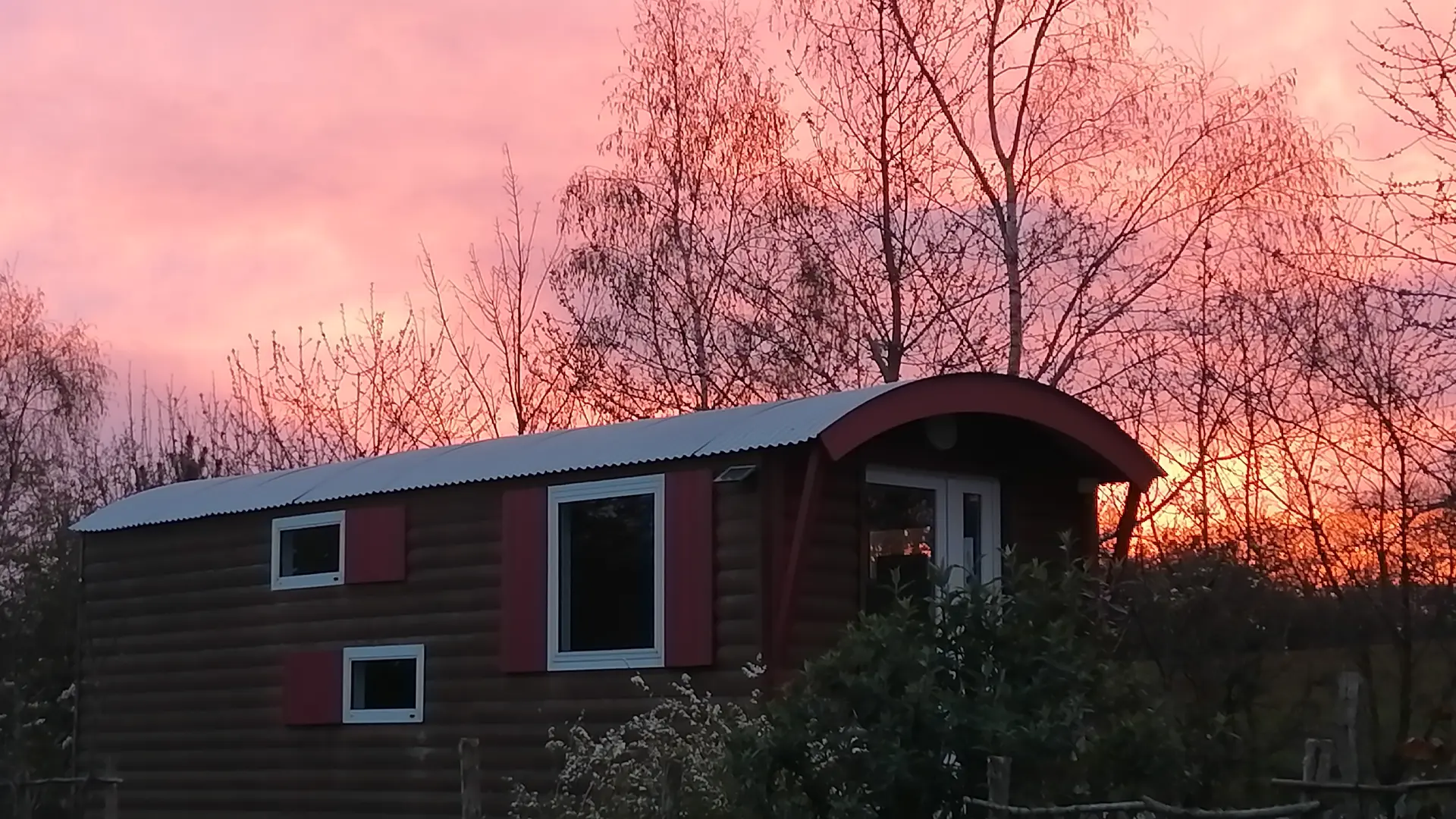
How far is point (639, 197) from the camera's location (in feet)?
74.9

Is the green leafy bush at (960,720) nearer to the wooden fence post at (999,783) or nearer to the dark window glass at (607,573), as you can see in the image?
the wooden fence post at (999,783)

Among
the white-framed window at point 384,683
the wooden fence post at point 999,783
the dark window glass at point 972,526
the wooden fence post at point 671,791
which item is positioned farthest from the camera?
the white-framed window at point 384,683

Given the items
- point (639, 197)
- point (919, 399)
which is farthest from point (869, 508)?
point (639, 197)

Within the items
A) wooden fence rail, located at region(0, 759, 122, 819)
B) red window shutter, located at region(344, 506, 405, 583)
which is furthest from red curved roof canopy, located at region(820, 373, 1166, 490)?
wooden fence rail, located at region(0, 759, 122, 819)

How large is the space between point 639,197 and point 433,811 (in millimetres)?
11779

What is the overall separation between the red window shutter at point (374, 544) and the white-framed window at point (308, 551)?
12 cm

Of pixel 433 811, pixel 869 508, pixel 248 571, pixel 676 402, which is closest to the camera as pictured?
pixel 869 508

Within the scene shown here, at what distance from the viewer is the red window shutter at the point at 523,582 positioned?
38.5ft

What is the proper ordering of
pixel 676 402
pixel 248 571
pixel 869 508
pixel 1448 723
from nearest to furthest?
pixel 1448 723 < pixel 869 508 < pixel 248 571 < pixel 676 402

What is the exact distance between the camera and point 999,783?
7.14m

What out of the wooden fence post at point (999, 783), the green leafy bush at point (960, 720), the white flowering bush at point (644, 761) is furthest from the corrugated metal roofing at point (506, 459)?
the wooden fence post at point (999, 783)

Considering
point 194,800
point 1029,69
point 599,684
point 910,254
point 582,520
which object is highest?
point 1029,69

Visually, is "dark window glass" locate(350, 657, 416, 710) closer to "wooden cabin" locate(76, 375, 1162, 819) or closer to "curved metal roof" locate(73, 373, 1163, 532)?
"wooden cabin" locate(76, 375, 1162, 819)

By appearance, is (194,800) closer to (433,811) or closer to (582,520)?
(433,811)
